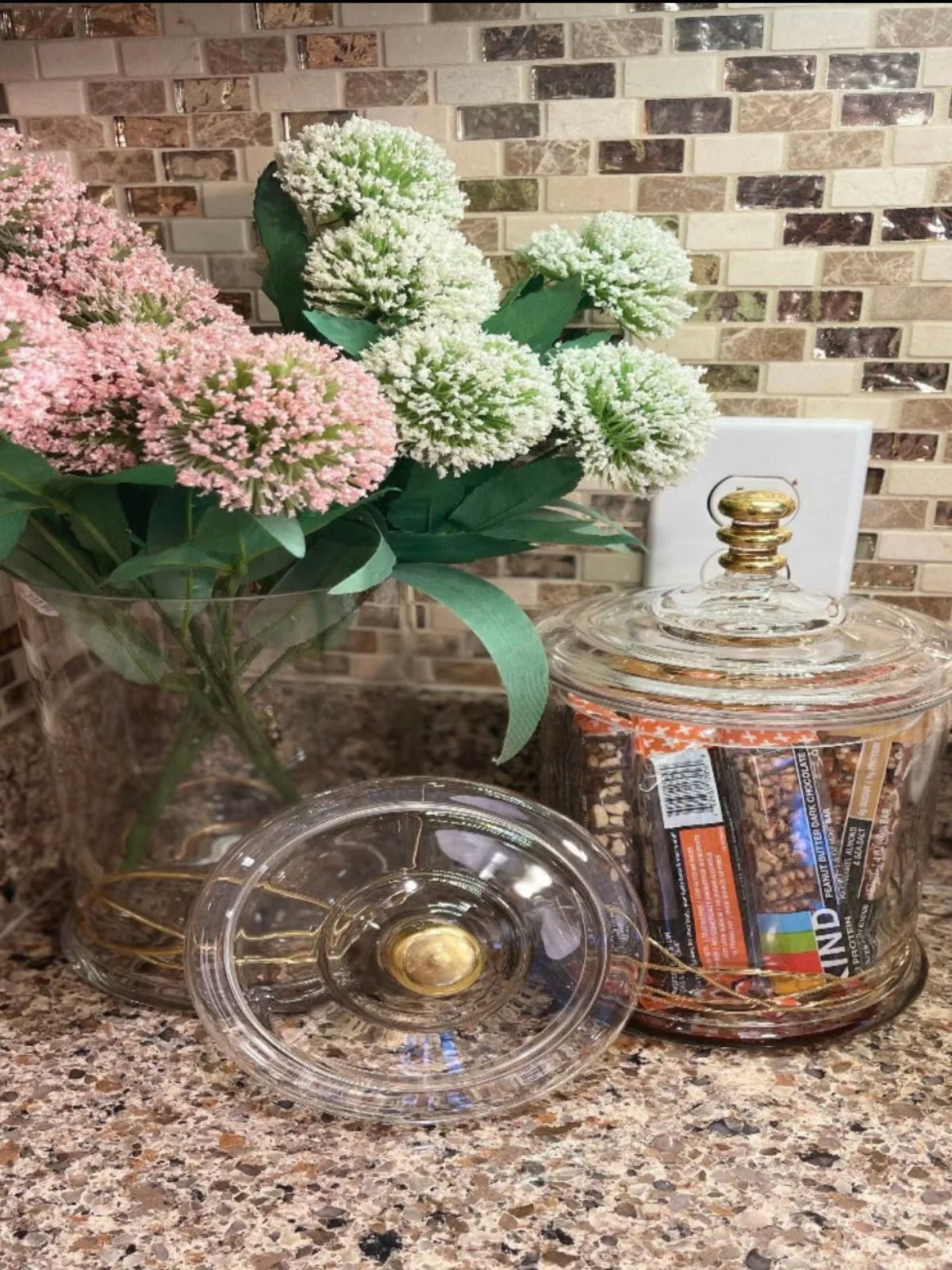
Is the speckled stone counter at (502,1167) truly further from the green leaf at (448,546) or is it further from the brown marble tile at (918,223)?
the brown marble tile at (918,223)

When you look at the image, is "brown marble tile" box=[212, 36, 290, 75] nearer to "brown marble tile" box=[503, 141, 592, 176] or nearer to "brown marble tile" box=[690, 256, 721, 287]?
"brown marble tile" box=[503, 141, 592, 176]

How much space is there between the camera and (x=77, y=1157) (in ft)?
1.61

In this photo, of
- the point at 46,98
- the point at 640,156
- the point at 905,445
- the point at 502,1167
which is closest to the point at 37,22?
the point at 46,98

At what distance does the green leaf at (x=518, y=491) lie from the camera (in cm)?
54

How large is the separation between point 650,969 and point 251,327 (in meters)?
0.49

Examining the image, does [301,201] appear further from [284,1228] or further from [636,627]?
[284,1228]

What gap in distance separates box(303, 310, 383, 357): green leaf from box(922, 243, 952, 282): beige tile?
355 mm

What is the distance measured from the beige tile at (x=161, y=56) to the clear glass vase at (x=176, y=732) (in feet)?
1.11

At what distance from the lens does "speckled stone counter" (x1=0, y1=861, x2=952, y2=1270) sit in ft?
1.46

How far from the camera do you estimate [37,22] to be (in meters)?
0.65

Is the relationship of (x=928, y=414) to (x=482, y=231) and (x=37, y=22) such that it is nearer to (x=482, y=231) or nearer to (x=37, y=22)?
(x=482, y=231)

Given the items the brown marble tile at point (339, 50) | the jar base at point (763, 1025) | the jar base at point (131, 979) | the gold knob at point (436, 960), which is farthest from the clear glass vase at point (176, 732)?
the brown marble tile at point (339, 50)

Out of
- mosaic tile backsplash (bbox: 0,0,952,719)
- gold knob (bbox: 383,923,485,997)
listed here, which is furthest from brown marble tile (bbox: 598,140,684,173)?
gold knob (bbox: 383,923,485,997)

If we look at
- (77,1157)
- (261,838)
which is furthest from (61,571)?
(77,1157)
